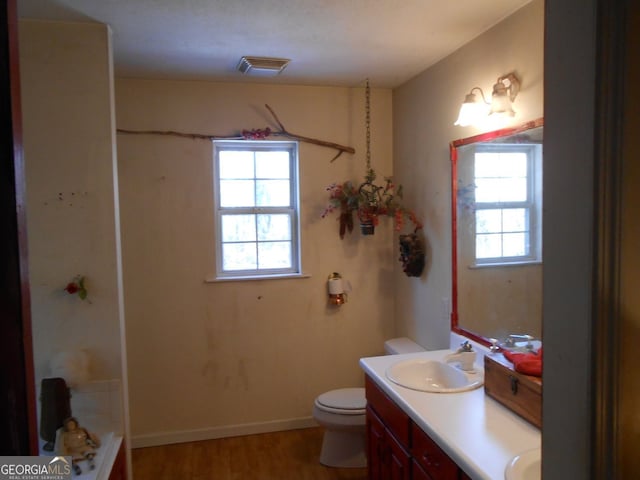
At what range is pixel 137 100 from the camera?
3092 millimetres

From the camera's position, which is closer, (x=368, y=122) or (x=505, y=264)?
(x=505, y=264)

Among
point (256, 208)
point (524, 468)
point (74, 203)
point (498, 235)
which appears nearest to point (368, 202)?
point (256, 208)

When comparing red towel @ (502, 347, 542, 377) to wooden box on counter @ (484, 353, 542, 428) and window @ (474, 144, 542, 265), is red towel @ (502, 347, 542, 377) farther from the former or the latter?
window @ (474, 144, 542, 265)

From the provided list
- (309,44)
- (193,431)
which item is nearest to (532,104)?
(309,44)

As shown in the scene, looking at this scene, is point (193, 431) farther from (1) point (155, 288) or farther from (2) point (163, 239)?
(2) point (163, 239)

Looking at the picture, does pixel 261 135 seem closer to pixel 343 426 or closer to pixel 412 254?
pixel 412 254

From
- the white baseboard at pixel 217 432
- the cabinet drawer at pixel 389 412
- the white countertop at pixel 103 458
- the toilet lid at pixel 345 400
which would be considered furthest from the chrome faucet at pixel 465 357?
the white countertop at pixel 103 458

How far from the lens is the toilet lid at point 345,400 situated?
283 cm

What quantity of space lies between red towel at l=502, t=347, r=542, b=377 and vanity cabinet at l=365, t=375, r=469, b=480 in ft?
1.41

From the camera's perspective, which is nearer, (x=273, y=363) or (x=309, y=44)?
(x=309, y=44)

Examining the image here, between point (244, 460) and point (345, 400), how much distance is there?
781mm

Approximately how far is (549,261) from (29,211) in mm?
2230

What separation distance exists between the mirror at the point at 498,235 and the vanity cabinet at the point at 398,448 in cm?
60

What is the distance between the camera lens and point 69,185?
2.22 meters
